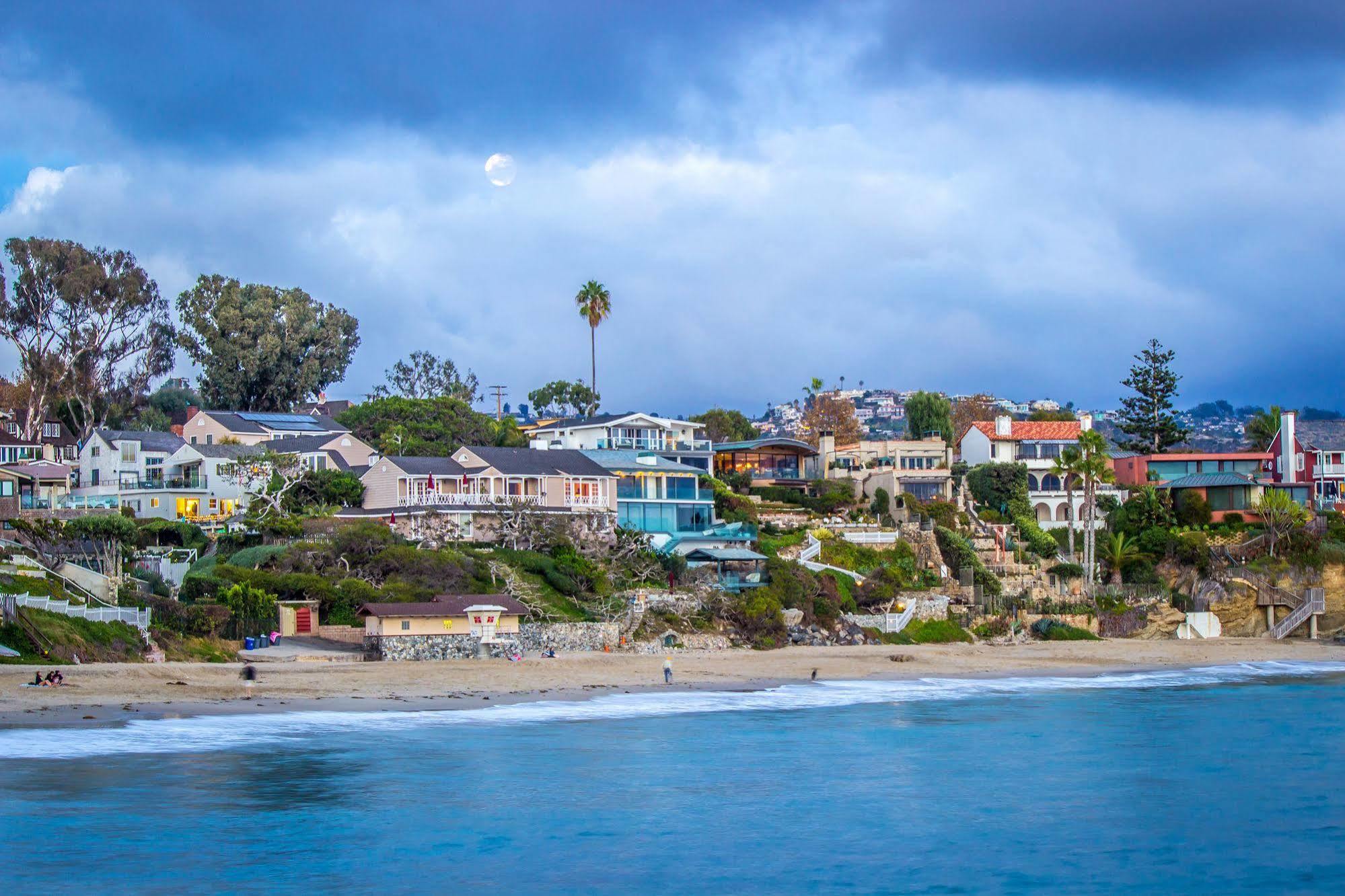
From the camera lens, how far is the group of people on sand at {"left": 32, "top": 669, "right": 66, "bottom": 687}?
1313 inches

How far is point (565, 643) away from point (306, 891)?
2475cm

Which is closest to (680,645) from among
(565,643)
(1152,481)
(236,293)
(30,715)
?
(565,643)

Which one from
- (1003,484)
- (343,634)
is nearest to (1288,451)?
(1003,484)

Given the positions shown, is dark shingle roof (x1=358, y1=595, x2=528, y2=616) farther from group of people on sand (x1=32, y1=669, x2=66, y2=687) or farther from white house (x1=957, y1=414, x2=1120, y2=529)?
white house (x1=957, y1=414, x2=1120, y2=529)

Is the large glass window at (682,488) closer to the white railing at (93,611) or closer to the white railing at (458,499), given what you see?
the white railing at (458,499)

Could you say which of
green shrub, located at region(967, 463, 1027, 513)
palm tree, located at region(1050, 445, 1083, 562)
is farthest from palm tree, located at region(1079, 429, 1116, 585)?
green shrub, located at region(967, 463, 1027, 513)

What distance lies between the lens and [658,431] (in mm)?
73688

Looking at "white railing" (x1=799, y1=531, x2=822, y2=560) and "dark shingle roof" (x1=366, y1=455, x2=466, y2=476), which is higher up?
"dark shingle roof" (x1=366, y1=455, x2=466, y2=476)

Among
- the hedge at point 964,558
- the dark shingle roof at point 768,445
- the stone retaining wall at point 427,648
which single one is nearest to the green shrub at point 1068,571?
the hedge at point 964,558

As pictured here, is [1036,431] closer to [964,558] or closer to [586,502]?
[964,558]

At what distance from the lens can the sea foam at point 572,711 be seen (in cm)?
3035

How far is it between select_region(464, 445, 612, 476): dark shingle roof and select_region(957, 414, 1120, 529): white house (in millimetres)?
24224

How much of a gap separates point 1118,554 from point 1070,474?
173 inches

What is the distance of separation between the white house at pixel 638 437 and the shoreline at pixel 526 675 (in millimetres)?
22986
